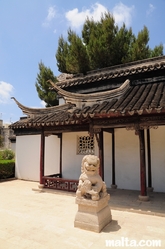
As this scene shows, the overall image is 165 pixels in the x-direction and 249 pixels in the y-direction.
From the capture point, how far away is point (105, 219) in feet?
12.4

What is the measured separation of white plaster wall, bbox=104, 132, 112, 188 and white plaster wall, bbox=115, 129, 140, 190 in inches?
11.1

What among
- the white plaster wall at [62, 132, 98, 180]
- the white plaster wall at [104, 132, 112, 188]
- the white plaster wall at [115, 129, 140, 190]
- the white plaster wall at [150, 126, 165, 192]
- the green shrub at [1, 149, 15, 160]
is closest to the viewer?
the white plaster wall at [150, 126, 165, 192]

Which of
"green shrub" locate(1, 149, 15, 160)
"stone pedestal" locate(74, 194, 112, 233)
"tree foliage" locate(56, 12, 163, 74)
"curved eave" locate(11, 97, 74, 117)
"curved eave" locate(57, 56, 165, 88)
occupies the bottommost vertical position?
"stone pedestal" locate(74, 194, 112, 233)

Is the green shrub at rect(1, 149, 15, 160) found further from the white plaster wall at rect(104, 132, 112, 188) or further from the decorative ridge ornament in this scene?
the decorative ridge ornament

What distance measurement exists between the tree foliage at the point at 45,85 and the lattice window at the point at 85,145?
7.71 meters

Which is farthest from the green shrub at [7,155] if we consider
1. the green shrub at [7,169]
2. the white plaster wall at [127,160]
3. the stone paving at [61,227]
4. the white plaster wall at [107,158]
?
the white plaster wall at [127,160]

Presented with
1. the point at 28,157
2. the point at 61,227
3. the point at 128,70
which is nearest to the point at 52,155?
the point at 28,157

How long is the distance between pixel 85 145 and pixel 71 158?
885 mm

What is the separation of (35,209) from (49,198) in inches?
42.7

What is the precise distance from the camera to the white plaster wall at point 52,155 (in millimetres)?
8877

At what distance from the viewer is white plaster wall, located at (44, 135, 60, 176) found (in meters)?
8.88

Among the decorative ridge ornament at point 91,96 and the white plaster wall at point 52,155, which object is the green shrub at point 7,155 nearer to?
the white plaster wall at point 52,155

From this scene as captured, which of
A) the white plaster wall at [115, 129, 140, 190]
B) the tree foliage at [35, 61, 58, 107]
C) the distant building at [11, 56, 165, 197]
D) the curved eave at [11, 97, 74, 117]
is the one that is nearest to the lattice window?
the distant building at [11, 56, 165, 197]

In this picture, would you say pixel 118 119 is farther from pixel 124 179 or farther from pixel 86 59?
pixel 86 59
